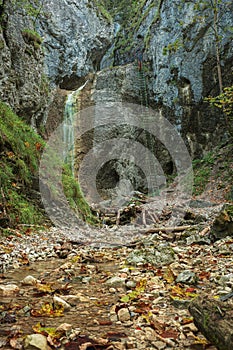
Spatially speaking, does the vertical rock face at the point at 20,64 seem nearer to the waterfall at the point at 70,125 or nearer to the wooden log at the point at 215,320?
the waterfall at the point at 70,125

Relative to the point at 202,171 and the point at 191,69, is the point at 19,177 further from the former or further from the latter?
the point at 191,69

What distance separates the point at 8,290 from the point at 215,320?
1962mm

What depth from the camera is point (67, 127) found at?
19.7 m

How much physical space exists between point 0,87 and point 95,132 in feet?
38.7

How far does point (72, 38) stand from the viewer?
19453mm

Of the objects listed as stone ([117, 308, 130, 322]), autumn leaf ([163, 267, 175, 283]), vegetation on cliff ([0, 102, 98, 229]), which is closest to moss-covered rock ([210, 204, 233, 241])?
autumn leaf ([163, 267, 175, 283])

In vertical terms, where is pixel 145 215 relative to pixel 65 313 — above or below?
below

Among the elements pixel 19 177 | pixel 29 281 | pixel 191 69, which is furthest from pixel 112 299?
pixel 191 69

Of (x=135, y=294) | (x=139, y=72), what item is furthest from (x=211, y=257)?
(x=139, y=72)

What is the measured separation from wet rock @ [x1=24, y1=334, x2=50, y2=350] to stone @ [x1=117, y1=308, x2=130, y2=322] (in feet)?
2.09

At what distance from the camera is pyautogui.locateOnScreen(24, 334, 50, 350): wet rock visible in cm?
154

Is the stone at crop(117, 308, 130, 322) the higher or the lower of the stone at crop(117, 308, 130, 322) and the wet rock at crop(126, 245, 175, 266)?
the higher

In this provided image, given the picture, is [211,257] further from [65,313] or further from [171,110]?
[171,110]

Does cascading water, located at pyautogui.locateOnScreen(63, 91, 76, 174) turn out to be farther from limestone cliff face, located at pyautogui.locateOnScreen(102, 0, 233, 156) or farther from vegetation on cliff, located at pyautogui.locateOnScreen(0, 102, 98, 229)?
vegetation on cliff, located at pyautogui.locateOnScreen(0, 102, 98, 229)
